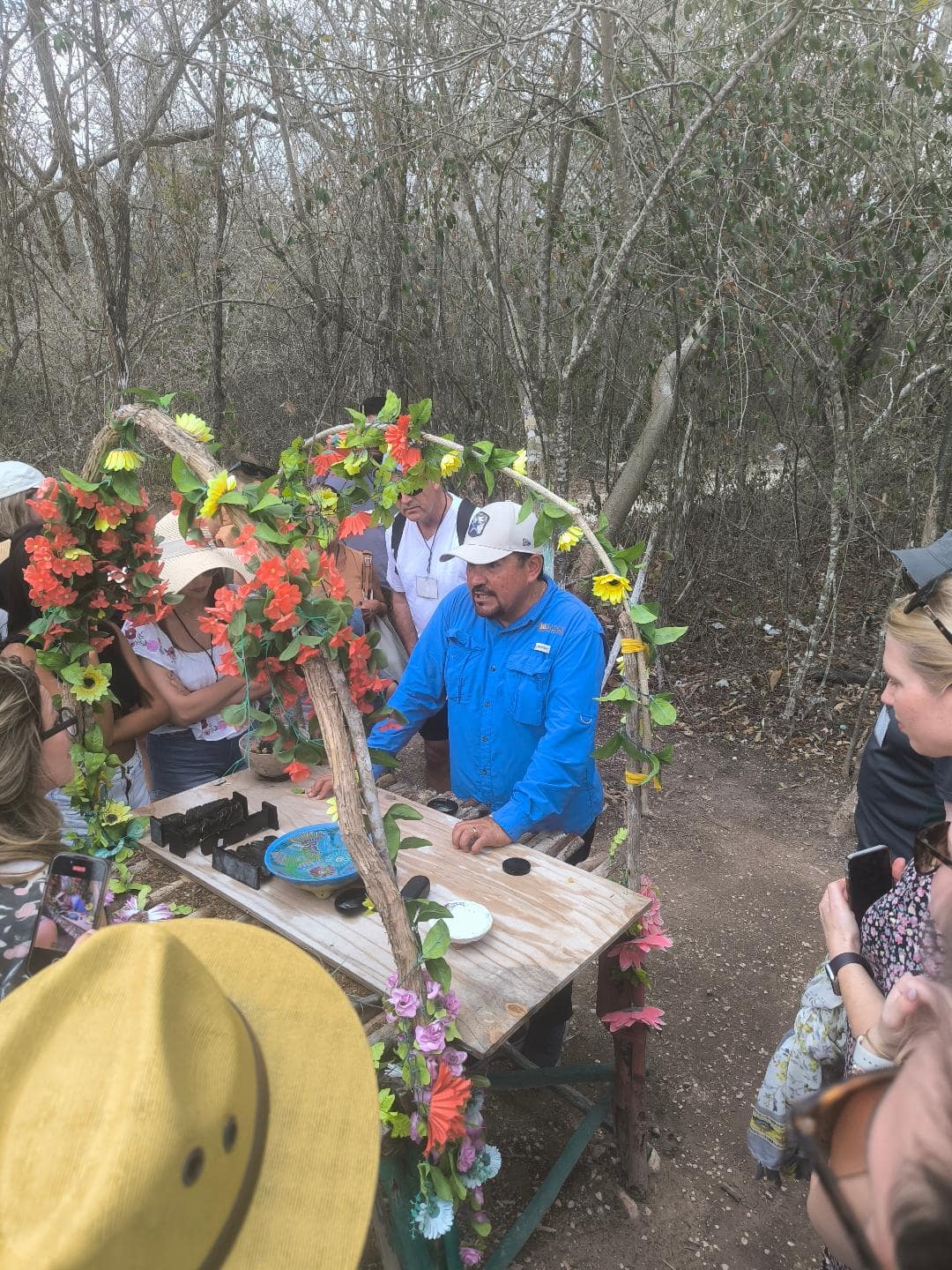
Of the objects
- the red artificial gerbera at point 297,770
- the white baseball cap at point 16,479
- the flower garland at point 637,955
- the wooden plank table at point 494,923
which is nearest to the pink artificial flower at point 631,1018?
the flower garland at point 637,955

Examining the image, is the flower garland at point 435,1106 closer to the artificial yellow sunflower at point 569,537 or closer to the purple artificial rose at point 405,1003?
the purple artificial rose at point 405,1003

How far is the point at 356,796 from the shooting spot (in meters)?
1.67

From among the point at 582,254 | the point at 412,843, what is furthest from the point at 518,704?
the point at 582,254

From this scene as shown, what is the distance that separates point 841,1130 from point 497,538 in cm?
202

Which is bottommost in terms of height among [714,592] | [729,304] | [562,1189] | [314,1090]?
[562,1189]

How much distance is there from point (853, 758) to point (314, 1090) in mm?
4867

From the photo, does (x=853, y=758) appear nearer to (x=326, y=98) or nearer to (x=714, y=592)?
(x=714, y=592)

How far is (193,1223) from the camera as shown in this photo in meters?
0.78

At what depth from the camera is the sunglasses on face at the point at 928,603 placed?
1.70m

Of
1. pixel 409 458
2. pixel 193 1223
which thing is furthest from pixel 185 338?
pixel 193 1223

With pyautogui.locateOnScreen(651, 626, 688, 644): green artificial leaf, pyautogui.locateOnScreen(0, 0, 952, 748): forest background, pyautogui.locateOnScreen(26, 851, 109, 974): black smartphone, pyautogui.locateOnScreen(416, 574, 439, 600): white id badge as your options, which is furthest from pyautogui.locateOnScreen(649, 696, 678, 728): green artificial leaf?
pyautogui.locateOnScreen(0, 0, 952, 748): forest background

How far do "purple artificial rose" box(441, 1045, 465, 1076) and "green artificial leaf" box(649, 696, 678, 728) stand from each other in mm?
912

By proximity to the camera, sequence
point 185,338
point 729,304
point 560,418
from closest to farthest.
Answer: point 729,304 → point 560,418 → point 185,338

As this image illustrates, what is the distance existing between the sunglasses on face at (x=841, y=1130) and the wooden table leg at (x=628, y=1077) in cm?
160
